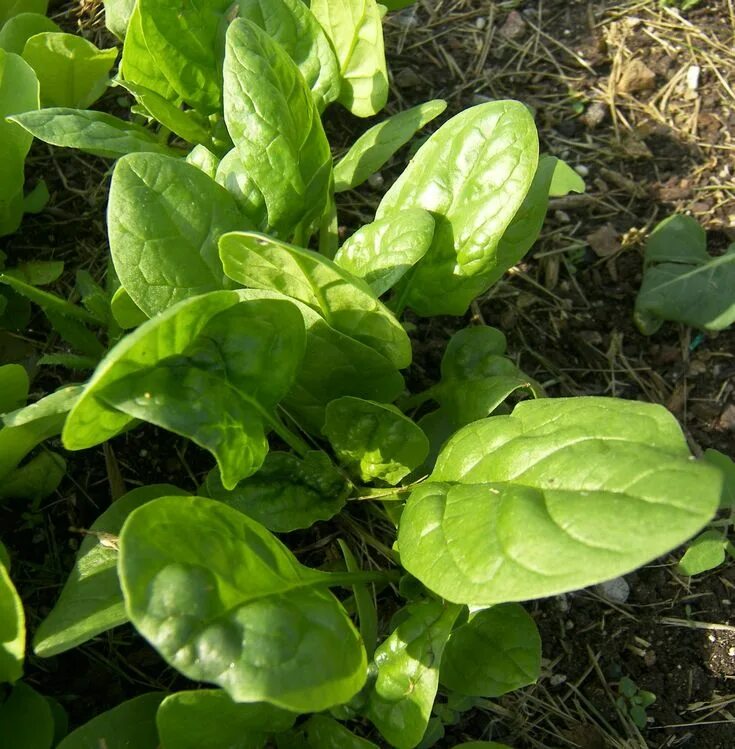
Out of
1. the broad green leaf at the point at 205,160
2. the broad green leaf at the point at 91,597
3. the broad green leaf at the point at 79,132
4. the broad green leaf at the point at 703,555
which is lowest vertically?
the broad green leaf at the point at 703,555

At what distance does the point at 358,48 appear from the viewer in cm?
185

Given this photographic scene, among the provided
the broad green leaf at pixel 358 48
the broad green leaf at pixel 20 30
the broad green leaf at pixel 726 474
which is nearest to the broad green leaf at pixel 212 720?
the broad green leaf at pixel 726 474

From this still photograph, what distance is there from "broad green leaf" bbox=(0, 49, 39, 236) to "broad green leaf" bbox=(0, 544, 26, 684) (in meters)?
0.96

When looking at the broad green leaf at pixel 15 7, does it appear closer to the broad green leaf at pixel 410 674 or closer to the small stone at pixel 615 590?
the broad green leaf at pixel 410 674

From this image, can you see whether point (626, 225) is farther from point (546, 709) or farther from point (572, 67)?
point (546, 709)

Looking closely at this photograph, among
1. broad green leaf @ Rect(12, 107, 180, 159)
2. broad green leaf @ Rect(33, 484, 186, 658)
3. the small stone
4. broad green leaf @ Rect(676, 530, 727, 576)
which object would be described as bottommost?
the small stone

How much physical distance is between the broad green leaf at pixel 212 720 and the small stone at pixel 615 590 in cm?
79

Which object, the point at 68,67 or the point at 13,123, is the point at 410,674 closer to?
the point at 13,123

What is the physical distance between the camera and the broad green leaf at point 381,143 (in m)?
1.74

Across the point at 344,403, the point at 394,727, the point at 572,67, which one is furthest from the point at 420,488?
the point at 572,67

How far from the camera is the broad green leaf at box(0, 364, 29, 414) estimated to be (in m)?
1.48

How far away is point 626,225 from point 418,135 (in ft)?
2.08

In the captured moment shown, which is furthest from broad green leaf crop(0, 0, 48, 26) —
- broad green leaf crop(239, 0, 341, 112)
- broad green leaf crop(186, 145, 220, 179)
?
broad green leaf crop(186, 145, 220, 179)

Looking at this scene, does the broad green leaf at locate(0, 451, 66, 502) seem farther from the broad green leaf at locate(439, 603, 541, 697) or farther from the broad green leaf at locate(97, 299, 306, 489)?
the broad green leaf at locate(439, 603, 541, 697)
